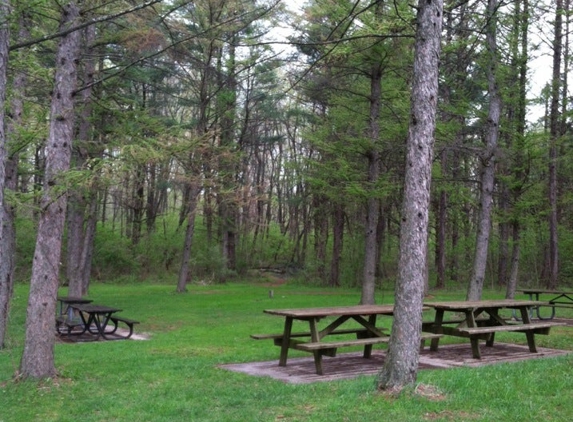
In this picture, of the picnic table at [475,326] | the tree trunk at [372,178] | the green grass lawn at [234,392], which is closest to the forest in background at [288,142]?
the tree trunk at [372,178]

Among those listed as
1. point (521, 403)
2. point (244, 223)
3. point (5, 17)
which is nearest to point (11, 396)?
point (5, 17)

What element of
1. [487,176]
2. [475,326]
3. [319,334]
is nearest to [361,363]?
[319,334]

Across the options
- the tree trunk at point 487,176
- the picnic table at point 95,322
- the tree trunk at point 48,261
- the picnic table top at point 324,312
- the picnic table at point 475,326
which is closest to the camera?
the tree trunk at point 48,261

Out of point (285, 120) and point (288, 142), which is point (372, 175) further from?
point (288, 142)

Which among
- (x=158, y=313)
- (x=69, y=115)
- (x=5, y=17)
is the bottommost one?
(x=158, y=313)

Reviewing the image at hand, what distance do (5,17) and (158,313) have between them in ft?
39.6

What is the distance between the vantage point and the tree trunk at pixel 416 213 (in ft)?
19.8

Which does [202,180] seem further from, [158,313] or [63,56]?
[63,56]

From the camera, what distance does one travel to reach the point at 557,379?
6465mm

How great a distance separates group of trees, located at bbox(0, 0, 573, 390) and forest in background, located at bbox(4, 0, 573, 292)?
9cm

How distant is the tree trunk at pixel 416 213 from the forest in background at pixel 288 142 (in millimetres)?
532

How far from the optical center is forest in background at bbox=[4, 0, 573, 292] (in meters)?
9.83

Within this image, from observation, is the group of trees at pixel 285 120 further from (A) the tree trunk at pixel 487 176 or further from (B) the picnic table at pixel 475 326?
(B) the picnic table at pixel 475 326

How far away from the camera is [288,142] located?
44000 mm
